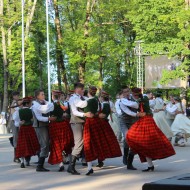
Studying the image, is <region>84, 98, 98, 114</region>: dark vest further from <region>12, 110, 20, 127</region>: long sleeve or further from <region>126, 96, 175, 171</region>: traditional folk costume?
<region>12, 110, 20, 127</region>: long sleeve

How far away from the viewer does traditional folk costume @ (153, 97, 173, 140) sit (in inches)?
725

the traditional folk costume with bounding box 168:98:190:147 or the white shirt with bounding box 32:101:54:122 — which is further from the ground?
the white shirt with bounding box 32:101:54:122

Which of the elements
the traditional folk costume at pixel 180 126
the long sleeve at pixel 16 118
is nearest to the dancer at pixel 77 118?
the long sleeve at pixel 16 118

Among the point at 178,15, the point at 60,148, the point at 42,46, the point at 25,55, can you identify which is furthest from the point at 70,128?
the point at 42,46

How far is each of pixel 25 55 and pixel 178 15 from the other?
10.3 metres

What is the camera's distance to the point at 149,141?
10.6 meters

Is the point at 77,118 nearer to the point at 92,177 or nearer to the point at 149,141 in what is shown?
the point at 92,177

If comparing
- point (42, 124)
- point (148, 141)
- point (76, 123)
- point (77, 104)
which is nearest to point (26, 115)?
point (42, 124)

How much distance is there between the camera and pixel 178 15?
2964 centimetres

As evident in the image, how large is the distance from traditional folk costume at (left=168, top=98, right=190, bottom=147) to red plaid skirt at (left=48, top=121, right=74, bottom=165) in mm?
7147

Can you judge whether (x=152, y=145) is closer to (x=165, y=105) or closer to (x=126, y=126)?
(x=126, y=126)

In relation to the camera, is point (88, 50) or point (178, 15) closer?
point (178, 15)

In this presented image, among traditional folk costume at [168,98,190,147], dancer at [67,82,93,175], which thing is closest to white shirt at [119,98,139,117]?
dancer at [67,82,93,175]

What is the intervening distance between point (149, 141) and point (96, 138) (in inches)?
38.0
